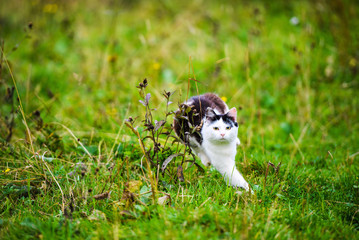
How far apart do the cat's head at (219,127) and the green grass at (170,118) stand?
0.33 m

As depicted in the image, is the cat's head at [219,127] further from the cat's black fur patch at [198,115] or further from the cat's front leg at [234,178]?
the cat's front leg at [234,178]

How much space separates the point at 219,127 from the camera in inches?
94.0

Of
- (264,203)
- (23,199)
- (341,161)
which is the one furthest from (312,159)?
(23,199)

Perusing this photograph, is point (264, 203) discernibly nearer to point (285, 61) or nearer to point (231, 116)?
point (231, 116)

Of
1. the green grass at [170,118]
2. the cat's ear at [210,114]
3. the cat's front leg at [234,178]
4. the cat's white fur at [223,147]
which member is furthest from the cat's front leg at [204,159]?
the cat's ear at [210,114]

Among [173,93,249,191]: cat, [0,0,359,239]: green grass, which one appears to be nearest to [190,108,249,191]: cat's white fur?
[173,93,249,191]: cat

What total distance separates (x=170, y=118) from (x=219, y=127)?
1.36m

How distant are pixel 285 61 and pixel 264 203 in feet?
11.1

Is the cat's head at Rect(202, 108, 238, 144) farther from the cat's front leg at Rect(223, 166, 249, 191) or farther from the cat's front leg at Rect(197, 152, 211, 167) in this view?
the cat's front leg at Rect(197, 152, 211, 167)

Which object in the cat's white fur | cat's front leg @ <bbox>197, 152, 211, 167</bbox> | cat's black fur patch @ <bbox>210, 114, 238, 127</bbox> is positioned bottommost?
cat's front leg @ <bbox>197, 152, 211, 167</bbox>

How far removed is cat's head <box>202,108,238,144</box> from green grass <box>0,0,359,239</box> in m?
0.33

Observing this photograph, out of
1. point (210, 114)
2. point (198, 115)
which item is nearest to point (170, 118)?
point (198, 115)

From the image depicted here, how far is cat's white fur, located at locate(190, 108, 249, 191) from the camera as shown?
238 centimetres

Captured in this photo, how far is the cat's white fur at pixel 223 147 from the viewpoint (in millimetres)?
→ 2379
